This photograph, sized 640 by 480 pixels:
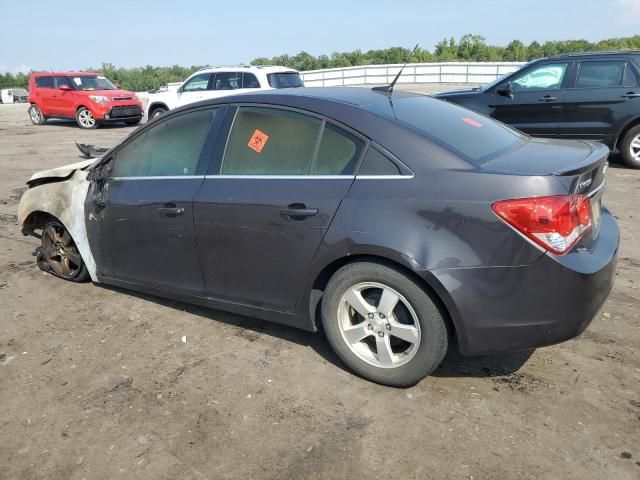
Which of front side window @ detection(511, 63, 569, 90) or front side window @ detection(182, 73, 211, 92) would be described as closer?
front side window @ detection(511, 63, 569, 90)

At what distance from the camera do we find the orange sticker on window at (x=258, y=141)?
3.41m

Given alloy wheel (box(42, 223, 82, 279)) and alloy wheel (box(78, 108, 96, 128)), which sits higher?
alloy wheel (box(78, 108, 96, 128))

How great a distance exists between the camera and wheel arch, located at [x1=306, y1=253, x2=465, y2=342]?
2.73 metres

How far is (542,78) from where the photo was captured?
8.99m

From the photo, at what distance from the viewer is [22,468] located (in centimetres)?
258

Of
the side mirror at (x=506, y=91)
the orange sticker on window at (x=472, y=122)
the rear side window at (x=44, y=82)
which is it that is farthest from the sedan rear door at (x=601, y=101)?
the rear side window at (x=44, y=82)

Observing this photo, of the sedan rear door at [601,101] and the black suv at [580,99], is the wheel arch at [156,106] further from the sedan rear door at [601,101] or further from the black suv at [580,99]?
the sedan rear door at [601,101]

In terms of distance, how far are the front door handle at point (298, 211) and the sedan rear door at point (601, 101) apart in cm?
714

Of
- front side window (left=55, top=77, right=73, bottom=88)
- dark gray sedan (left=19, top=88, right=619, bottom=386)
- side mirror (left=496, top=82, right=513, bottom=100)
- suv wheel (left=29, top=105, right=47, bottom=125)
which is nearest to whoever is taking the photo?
dark gray sedan (left=19, top=88, right=619, bottom=386)

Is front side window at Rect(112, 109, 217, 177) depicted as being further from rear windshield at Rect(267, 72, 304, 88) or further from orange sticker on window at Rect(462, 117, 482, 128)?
rear windshield at Rect(267, 72, 304, 88)

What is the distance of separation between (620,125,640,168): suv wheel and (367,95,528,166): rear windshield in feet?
19.7

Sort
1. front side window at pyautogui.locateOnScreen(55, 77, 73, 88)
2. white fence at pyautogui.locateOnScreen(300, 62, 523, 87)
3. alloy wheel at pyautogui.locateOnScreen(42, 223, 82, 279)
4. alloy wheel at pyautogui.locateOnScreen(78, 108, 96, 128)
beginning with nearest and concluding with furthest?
alloy wheel at pyautogui.locateOnScreen(42, 223, 82, 279)
alloy wheel at pyautogui.locateOnScreen(78, 108, 96, 128)
front side window at pyautogui.locateOnScreen(55, 77, 73, 88)
white fence at pyautogui.locateOnScreen(300, 62, 523, 87)

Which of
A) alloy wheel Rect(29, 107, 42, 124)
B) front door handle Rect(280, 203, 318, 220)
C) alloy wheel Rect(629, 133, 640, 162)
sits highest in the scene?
front door handle Rect(280, 203, 318, 220)

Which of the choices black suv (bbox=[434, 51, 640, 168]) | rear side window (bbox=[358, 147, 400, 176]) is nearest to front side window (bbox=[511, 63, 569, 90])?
black suv (bbox=[434, 51, 640, 168])
